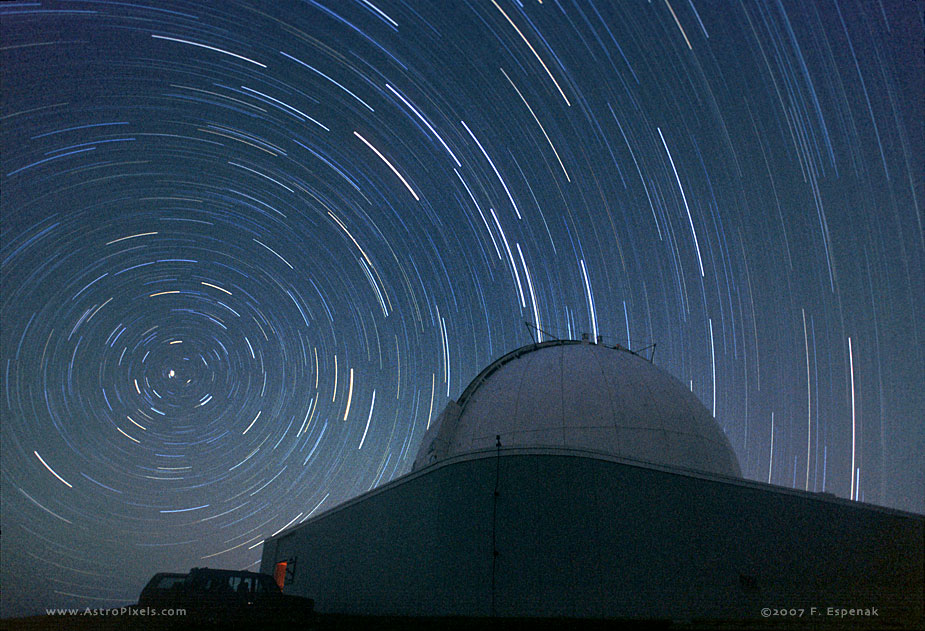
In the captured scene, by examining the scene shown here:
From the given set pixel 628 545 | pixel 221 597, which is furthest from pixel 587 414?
pixel 221 597

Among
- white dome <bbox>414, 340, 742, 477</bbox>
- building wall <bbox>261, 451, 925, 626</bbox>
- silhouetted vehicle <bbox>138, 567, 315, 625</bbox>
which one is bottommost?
silhouetted vehicle <bbox>138, 567, 315, 625</bbox>

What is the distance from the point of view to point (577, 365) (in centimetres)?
1708

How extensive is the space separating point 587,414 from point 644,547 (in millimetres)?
4609

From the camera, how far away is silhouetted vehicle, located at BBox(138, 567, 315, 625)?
9.70m

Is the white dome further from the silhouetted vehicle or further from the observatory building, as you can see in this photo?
the silhouetted vehicle

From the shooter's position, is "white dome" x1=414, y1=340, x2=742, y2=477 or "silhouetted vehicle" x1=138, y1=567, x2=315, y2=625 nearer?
"silhouetted vehicle" x1=138, y1=567, x2=315, y2=625

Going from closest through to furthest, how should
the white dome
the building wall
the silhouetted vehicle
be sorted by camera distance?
the silhouetted vehicle < the building wall < the white dome

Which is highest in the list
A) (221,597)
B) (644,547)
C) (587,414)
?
(587,414)

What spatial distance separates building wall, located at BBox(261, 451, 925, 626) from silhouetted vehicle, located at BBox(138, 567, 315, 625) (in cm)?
336

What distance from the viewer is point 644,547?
10.7 m

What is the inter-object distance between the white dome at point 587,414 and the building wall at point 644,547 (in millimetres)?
1666

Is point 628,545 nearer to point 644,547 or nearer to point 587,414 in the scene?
point 644,547

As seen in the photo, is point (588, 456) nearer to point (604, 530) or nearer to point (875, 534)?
point (604, 530)

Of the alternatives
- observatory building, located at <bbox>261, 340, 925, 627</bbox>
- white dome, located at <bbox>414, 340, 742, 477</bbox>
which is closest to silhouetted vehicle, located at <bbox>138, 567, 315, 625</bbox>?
observatory building, located at <bbox>261, 340, 925, 627</bbox>
